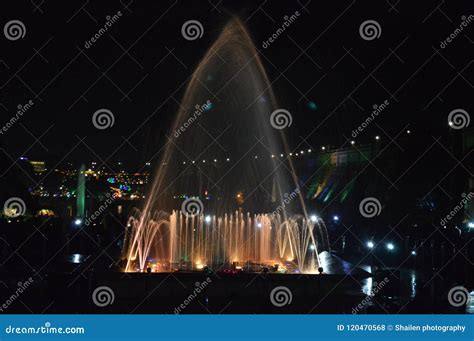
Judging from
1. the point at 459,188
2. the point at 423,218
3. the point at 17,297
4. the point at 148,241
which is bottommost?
the point at 17,297

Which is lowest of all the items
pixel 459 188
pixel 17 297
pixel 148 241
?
pixel 17 297

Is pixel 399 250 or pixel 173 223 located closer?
pixel 399 250

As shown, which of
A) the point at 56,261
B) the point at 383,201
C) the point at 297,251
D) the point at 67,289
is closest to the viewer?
the point at 67,289

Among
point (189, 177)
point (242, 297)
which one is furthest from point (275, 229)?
point (189, 177)

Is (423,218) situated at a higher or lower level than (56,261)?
higher

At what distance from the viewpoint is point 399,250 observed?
2075 centimetres

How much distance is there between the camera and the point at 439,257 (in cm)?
1891

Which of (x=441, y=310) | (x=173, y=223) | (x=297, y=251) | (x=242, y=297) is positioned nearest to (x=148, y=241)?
(x=173, y=223)

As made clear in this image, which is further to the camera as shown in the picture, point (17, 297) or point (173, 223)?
point (173, 223)

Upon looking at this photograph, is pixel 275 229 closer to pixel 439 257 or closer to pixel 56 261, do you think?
pixel 439 257

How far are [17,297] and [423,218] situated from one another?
19.8 m

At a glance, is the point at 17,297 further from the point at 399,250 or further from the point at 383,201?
the point at 383,201

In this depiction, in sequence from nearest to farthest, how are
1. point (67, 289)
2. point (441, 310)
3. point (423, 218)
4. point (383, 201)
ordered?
point (441, 310) < point (67, 289) < point (423, 218) < point (383, 201)

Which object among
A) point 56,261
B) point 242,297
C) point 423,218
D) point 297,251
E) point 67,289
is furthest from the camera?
point 423,218
